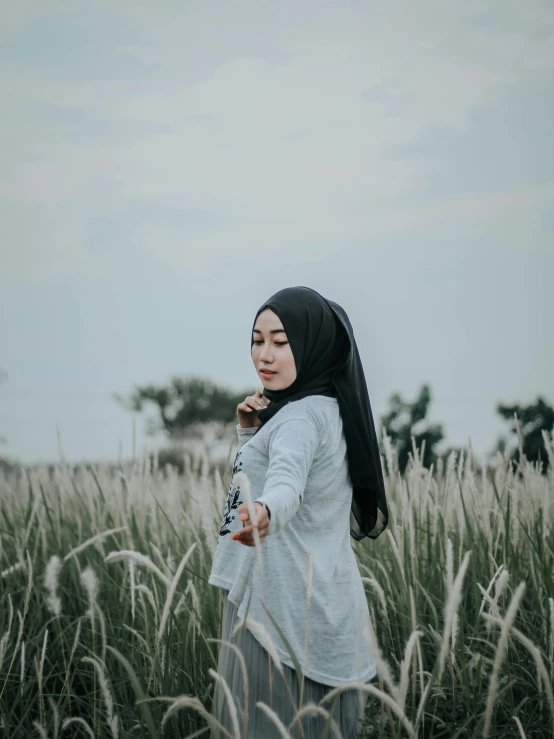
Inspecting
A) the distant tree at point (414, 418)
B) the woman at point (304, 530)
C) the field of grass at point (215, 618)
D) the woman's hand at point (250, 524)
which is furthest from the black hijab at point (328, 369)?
the distant tree at point (414, 418)

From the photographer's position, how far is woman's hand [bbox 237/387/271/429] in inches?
87.0

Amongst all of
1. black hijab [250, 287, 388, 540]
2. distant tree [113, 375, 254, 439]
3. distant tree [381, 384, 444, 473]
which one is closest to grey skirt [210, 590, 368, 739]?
black hijab [250, 287, 388, 540]

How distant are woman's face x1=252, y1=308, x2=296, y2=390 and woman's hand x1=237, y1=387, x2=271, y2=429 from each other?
156mm

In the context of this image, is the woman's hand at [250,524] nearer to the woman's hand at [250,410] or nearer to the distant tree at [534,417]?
the woman's hand at [250,410]

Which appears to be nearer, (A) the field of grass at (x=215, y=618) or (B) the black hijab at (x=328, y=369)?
(B) the black hijab at (x=328, y=369)

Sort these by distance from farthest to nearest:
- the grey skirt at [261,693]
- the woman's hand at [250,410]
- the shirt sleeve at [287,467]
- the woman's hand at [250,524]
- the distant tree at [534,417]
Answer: the distant tree at [534,417] < the woman's hand at [250,410] < the grey skirt at [261,693] < the shirt sleeve at [287,467] < the woman's hand at [250,524]

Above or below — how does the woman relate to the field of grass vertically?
above

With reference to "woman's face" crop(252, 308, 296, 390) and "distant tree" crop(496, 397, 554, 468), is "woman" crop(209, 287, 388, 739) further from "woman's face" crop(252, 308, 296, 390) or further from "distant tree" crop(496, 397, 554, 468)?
"distant tree" crop(496, 397, 554, 468)

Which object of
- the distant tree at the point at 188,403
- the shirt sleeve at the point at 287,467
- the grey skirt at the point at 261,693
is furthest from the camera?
the distant tree at the point at 188,403

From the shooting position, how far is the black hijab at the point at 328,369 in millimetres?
2033

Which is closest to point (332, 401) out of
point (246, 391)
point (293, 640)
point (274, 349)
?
point (274, 349)

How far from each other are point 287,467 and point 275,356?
37 centimetres

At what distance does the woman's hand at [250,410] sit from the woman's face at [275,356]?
16 centimetres

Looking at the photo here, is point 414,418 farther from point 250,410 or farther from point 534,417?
point 250,410
